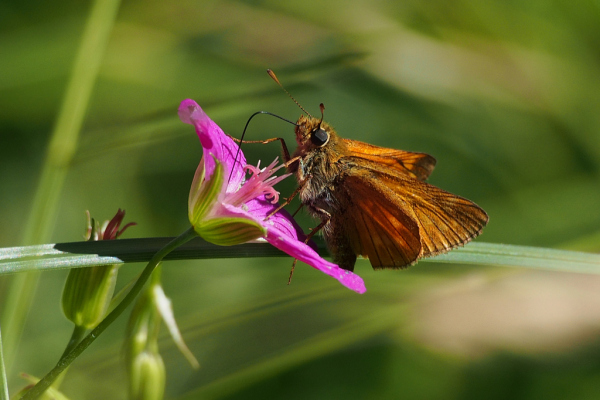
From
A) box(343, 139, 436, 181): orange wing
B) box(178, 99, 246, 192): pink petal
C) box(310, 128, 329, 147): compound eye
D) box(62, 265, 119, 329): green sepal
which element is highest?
box(343, 139, 436, 181): orange wing

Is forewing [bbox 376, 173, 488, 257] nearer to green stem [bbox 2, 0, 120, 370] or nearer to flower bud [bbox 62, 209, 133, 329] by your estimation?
flower bud [bbox 62, 209, 133, 329]

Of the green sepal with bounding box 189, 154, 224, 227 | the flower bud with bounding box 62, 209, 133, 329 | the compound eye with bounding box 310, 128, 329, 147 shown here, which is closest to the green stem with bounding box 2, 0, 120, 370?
the flower bud with bounding box 62, 209, 133, 329

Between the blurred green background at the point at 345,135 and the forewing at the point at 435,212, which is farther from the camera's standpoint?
the blurred green background at the point at 345,135

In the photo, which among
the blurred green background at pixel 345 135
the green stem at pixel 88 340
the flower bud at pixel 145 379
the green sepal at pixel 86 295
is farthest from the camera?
the blurred green background at pixel 345 135

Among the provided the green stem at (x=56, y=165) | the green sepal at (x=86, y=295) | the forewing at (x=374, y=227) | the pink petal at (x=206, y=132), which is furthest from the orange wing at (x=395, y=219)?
the green stem at (x=56, y=165)

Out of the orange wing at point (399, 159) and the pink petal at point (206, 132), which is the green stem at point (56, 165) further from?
the orange wing at point (399, 159)

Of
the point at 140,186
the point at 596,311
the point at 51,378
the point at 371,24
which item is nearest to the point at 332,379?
the point at 140,186

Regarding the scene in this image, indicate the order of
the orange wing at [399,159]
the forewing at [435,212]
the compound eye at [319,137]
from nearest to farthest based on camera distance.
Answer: the forewing at [435,212] < the compound eye at [319,137] < the orange wing at [399,159]
